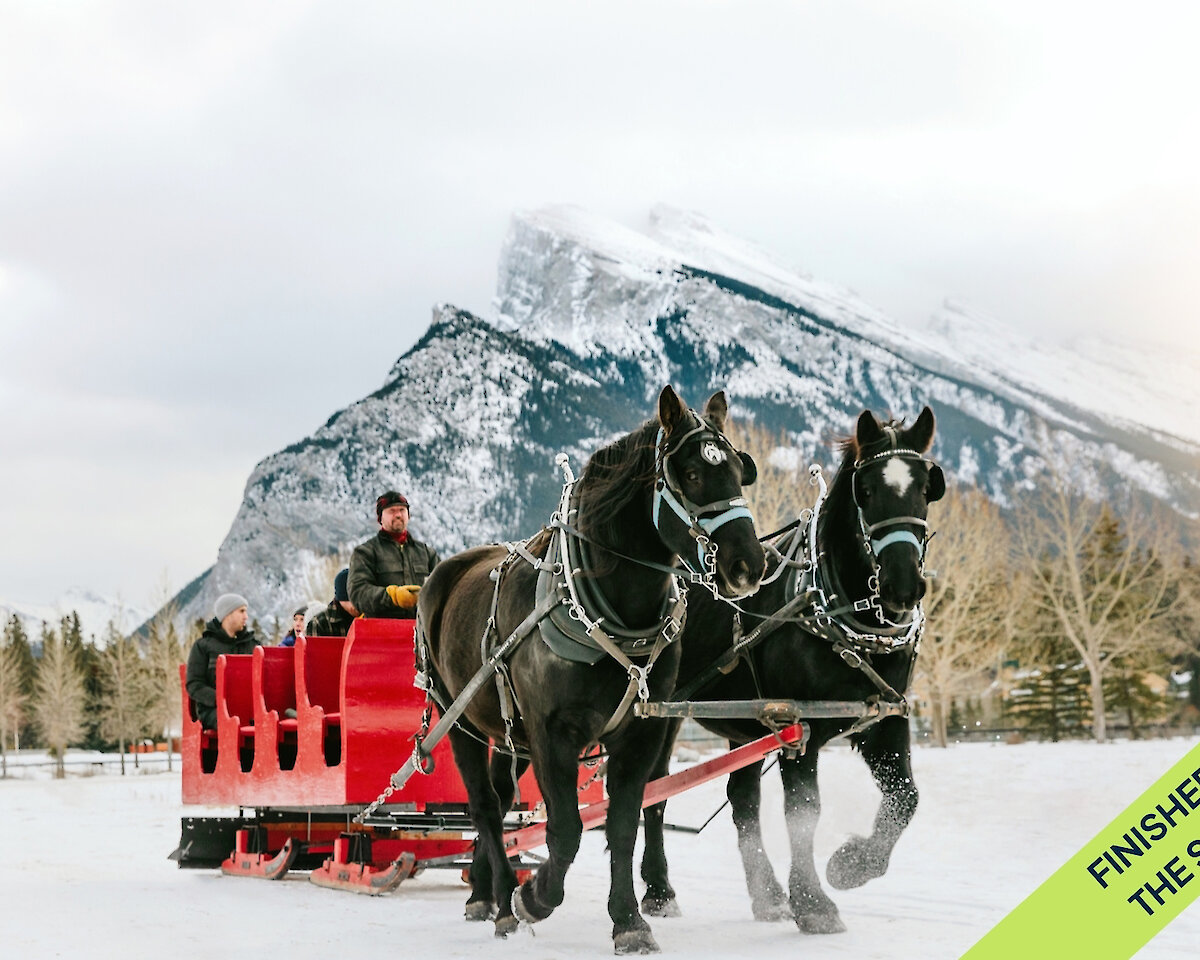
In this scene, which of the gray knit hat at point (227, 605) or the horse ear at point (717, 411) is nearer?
the horse ear at point (717, 411)

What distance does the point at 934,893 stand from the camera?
28.5ft

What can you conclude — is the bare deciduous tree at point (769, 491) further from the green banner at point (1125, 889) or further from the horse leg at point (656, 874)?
the green banner at point (1125, 889)

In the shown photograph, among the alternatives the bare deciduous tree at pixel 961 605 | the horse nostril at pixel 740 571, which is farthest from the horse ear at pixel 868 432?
the bare deciduous tree at pixel 961 605

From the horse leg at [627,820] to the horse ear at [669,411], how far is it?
1.32 metres

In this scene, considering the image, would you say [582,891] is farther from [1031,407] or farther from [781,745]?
[1031,407]

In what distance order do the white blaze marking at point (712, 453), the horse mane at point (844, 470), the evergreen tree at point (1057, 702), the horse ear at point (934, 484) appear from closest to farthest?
the white blaze marking at point (712, 453), the horse ear at point (934, 484), the horse mane at point (844, 470), the evergreen tree at point (1057, 702)

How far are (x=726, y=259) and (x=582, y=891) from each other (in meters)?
164

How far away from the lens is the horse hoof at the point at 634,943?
5.79 metres

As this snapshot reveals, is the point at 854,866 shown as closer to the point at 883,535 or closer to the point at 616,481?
the point at 883,535

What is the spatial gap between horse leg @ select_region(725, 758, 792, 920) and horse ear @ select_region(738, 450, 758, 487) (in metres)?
1.96

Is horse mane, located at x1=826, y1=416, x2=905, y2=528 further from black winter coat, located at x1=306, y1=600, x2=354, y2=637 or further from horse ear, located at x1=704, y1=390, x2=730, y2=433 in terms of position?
black winter coat, located at x1=306, y1=600, x2=354, y2=637

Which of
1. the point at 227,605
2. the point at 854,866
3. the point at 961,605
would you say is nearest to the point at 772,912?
the point at 854,866

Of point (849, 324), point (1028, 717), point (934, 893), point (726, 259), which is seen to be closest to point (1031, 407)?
point (849, 324)

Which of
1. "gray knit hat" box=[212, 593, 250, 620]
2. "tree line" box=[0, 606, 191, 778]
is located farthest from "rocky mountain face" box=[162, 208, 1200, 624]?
"gray knit hat" box=[212, 593, 250, 620]
